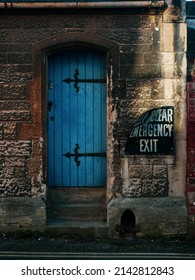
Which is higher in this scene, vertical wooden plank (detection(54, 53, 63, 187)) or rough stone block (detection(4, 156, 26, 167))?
vertical wooden plank (detection(54, 53, 63, 187))

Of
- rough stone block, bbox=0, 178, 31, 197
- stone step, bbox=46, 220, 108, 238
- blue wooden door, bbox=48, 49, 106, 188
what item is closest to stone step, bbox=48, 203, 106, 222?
stone step, bbox=46, 220, 108, 238

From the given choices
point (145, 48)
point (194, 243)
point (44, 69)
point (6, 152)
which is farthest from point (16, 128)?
point (194, 243)

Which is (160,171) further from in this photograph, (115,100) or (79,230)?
(79,230)

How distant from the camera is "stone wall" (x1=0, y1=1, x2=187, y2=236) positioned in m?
7.79

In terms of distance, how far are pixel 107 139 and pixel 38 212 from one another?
60.0 inches

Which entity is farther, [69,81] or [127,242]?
[69,81]

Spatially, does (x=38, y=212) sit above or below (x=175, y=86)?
below

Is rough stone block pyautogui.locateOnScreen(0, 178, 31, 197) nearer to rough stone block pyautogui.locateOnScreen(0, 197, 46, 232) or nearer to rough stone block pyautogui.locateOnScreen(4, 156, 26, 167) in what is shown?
rough stone block pyautogui.locateOnScreen(0, 197, 46, 232)

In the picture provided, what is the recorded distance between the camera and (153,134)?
309 inches

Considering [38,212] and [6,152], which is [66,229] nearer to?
[38,212]

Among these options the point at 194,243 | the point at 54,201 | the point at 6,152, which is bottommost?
the point at 194,243

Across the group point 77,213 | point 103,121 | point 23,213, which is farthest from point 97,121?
point 23,213

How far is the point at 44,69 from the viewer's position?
789 cm

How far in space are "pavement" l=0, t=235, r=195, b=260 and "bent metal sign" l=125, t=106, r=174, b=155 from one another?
1355 millimetres
